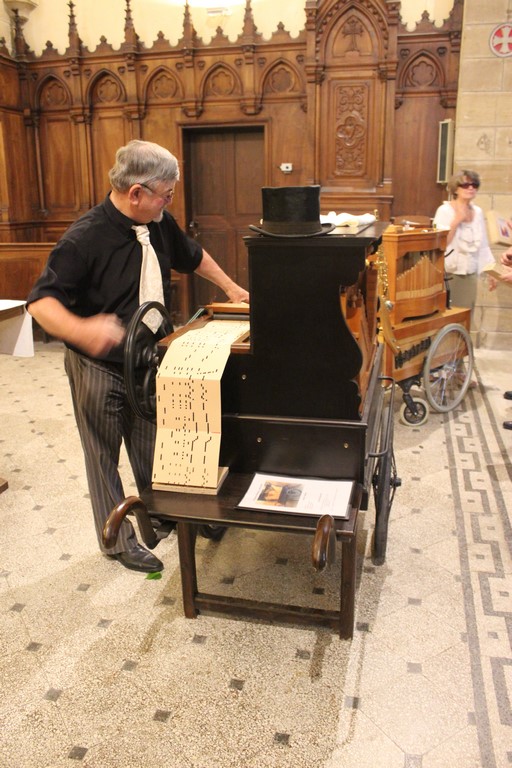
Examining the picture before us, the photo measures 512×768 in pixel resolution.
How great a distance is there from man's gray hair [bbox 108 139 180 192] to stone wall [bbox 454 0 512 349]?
5.00 meters

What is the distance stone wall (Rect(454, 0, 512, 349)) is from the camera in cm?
620

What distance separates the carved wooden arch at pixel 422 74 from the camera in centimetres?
689

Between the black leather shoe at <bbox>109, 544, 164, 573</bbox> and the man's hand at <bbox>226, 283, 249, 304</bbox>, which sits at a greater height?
the man's hand at <bbox>226, 283, 249, 304</bbox>

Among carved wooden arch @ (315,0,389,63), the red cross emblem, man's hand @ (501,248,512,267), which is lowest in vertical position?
man's hand @ (501,248,512,267)

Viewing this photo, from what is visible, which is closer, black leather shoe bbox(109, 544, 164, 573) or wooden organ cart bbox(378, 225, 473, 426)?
black leather shoe bbox(109, 544, 164, 573)

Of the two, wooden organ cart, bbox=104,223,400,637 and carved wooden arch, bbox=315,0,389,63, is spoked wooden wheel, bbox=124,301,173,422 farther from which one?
carved wooden arch, bbox=315,0,389,63

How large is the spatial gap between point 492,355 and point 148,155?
5099 mm

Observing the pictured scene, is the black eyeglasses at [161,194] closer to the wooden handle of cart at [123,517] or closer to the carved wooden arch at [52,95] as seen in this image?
the wooden handle of cart at [123,517]

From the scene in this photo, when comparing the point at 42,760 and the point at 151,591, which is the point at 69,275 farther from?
the point at 42,760

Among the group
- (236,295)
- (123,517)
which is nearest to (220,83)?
(236,295)

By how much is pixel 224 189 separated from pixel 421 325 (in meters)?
4.43

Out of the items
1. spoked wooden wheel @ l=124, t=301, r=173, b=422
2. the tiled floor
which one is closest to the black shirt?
spoked wooden wheel @ l=124, t=301, r=173, b=422

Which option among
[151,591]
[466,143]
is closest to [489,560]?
[151,591]

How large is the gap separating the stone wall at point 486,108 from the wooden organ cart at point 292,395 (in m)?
4.91
